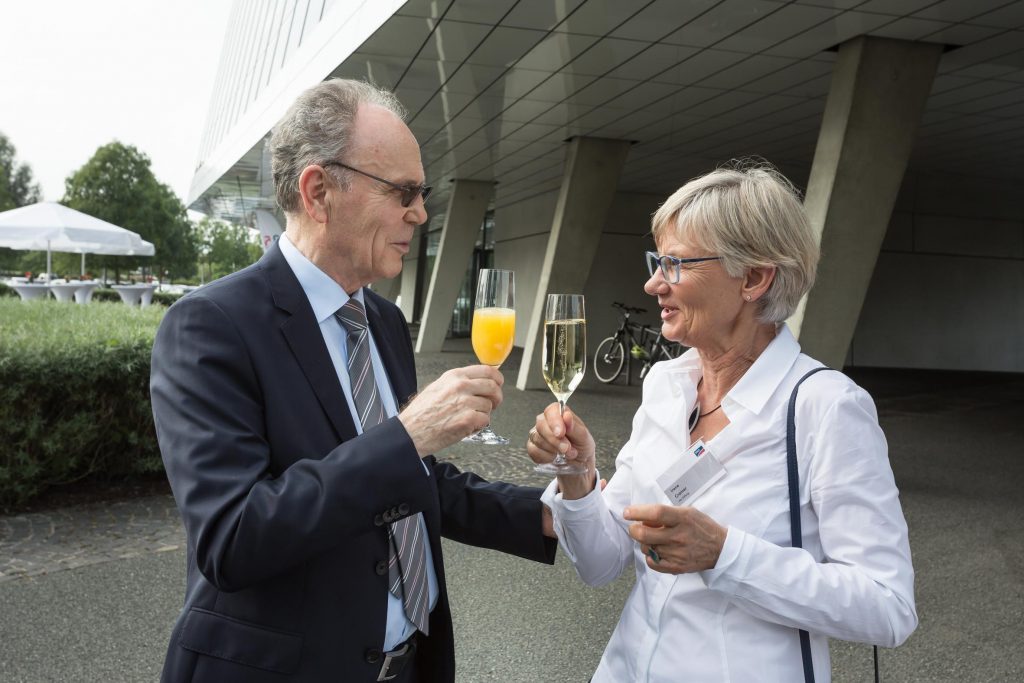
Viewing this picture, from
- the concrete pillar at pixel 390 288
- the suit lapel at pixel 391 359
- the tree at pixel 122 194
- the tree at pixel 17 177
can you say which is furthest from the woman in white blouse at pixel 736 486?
the tree at pixel 17 177

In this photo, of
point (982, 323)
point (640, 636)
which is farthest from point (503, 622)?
point (982, 323)

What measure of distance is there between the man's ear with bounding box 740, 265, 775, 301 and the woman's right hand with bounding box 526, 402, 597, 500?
1.70 feet

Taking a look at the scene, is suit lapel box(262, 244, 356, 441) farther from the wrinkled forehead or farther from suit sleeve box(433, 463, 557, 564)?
suit sleeve box(433, 463, 557, 564)

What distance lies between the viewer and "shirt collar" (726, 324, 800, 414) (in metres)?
1.93

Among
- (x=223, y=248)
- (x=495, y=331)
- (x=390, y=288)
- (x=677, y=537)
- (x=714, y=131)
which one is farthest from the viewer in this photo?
(x=223, y=248)

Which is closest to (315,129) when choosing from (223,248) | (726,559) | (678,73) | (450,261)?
(726,559)

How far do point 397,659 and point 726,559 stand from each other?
790mm

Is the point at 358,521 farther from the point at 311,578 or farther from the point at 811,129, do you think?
the point at 811,129

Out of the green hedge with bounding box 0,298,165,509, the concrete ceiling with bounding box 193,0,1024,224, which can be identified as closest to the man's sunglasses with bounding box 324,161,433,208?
the green hedge with bounding box 0,298,165,509

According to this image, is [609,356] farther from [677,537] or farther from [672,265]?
[677,537]

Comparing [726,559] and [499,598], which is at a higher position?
[726,559]

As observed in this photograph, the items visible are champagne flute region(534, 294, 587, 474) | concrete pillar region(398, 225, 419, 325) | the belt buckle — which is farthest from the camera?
concrete pillar region(398, 225, 419, 325)

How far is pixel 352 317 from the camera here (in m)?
2.01

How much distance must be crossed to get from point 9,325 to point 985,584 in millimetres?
7965
